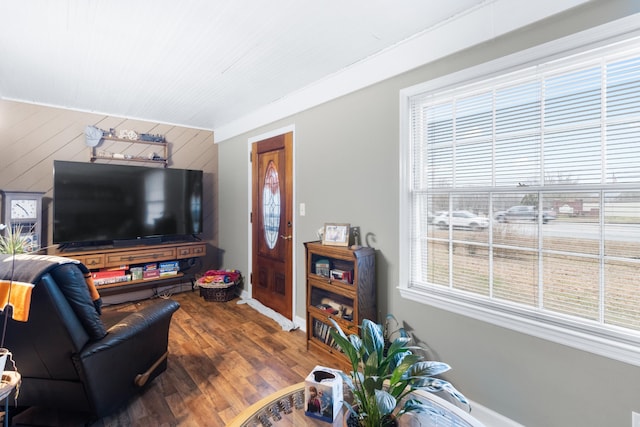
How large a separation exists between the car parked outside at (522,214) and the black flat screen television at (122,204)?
12.4 ft

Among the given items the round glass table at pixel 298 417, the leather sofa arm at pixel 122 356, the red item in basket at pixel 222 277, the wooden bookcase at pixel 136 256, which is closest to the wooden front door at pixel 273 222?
the red item in basket at pixel 222 277

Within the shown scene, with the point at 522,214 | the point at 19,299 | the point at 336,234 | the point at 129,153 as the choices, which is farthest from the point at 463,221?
the point at 129,153

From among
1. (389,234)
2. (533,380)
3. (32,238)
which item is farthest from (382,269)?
(32,238)

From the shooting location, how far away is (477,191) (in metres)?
1.82

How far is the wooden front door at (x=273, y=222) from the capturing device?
330 cm

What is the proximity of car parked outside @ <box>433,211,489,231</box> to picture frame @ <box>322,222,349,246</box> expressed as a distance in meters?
0.74

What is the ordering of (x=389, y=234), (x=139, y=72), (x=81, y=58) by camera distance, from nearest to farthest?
1. (x=389, y=234)
2. (x=81, y=58)
3. (x=139, y=72)

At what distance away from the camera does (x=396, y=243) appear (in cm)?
222

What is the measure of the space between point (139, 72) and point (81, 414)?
8.86 ft

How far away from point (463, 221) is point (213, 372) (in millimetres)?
2187

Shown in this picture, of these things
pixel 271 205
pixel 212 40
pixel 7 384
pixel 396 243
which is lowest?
pixel 7 384

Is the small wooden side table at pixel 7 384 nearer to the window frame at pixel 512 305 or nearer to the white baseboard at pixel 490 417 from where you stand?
the window frame at pixel 512 305

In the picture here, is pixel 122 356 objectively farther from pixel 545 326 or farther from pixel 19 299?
pixel 545 326

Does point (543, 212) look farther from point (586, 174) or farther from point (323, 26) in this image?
point (323, 26)
